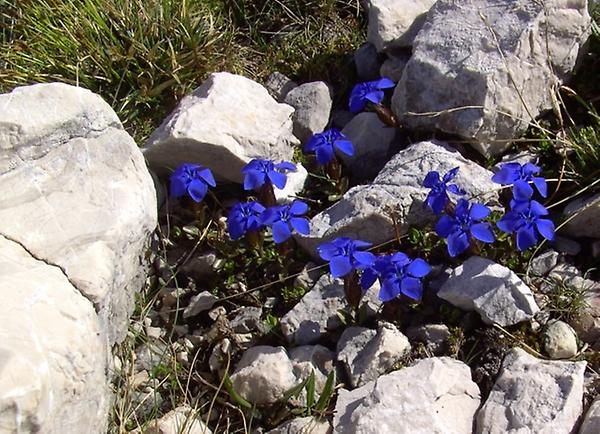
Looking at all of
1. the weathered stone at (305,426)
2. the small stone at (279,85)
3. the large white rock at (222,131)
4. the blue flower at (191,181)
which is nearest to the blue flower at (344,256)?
the weathered stone at (305,426)

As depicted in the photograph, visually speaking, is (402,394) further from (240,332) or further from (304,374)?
(240,332)

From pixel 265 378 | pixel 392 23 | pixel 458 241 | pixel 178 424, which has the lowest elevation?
pixel 178 424

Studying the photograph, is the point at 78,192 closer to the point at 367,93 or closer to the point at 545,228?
the point at 367,93

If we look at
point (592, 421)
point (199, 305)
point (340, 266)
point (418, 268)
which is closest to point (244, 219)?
point (199, 305)

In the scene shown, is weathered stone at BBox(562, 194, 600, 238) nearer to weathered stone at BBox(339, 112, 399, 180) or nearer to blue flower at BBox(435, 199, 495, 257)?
blue flower at BBox(435, 199, 495, 257)

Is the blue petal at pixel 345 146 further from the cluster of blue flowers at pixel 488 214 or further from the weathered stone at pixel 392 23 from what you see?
the weathered stone at pixel 392 23

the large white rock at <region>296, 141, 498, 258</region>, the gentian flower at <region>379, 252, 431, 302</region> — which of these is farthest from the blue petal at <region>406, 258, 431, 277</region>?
the large white rock at <region>296, 141, 498, 258</region>

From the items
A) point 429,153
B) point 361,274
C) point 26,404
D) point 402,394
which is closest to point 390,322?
point 361,274
